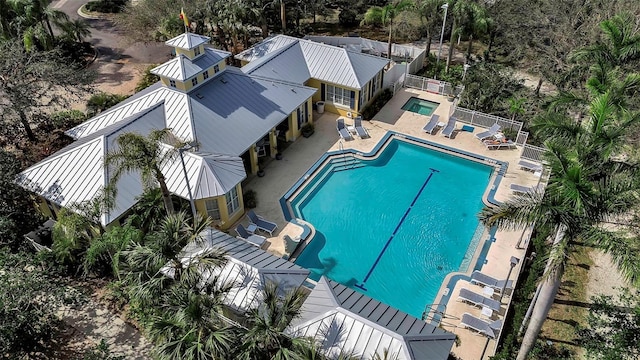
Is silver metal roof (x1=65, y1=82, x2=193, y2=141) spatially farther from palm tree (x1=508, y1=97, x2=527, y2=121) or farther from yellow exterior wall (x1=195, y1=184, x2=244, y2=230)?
palm tree (x1=508, y1=97, x2=527, y2=121)

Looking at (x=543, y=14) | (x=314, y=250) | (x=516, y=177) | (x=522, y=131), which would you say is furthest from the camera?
(x=543, y=14)

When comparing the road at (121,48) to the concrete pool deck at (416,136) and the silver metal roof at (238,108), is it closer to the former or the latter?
the silver metal roof at (238,108)

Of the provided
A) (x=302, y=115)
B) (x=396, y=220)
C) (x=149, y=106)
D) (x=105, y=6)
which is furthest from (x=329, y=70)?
(x=105, y=6)

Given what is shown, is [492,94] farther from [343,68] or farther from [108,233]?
[108,233]

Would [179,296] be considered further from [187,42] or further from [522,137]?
[522,137]

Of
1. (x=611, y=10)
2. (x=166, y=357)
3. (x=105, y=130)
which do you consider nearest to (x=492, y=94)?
(x=611, y=10)

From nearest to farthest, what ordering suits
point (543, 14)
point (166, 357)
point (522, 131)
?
point (166, 357)
point (522, 131)
point (543, 14)

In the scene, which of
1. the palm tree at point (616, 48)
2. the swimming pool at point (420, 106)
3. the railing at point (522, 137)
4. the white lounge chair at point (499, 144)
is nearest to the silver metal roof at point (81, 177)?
the swimming pool at point (420, 106)
